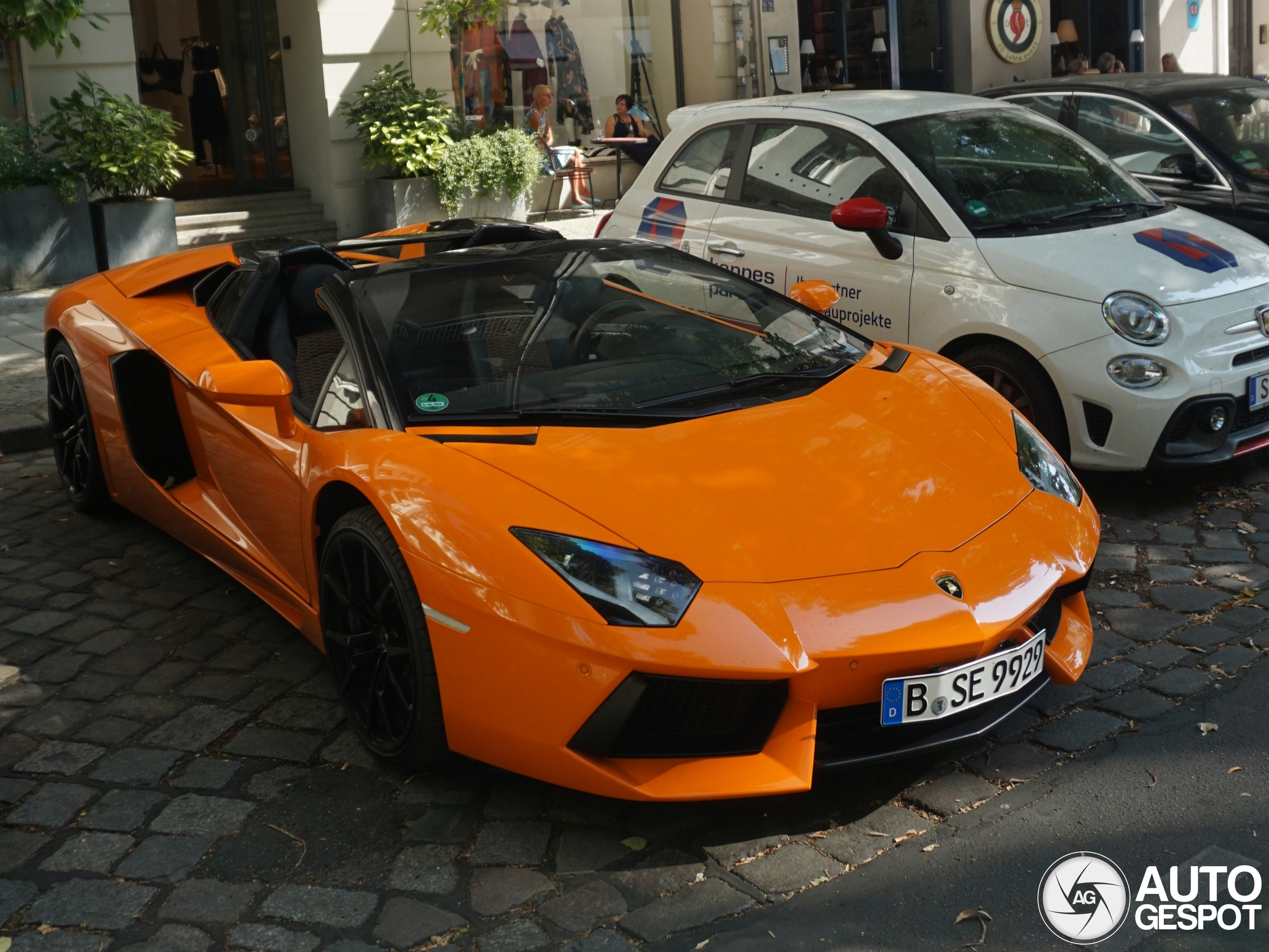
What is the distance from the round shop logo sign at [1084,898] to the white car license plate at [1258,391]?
285 cm

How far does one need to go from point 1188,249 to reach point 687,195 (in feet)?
7.94

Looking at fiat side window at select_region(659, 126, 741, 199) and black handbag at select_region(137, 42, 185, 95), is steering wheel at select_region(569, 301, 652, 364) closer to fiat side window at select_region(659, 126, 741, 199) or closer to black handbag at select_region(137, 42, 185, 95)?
fiat side window at select_region(659, 126, 741, 199)

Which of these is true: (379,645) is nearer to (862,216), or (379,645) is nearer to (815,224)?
(862,216)

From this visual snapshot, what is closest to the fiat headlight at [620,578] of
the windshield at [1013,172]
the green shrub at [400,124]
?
the windshield at [1013,172]

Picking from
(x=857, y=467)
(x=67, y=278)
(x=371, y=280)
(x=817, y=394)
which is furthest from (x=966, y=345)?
(x=67, y=278)

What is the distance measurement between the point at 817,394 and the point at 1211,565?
1.76 meters

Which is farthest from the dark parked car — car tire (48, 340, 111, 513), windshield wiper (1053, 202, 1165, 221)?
car tire (48, 340, 111, 513)

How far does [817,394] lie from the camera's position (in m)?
3.67

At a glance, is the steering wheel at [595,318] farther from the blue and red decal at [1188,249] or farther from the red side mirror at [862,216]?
the blue and red decal at [1188,249]

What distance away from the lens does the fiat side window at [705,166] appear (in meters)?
6.48

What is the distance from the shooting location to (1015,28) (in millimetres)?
18703

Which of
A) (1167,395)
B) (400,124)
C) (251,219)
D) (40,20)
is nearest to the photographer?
(1167,395)

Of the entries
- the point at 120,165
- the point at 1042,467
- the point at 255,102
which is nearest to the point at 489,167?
the point at 255,102

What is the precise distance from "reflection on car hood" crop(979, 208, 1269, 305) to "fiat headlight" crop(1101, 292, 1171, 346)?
37mm
